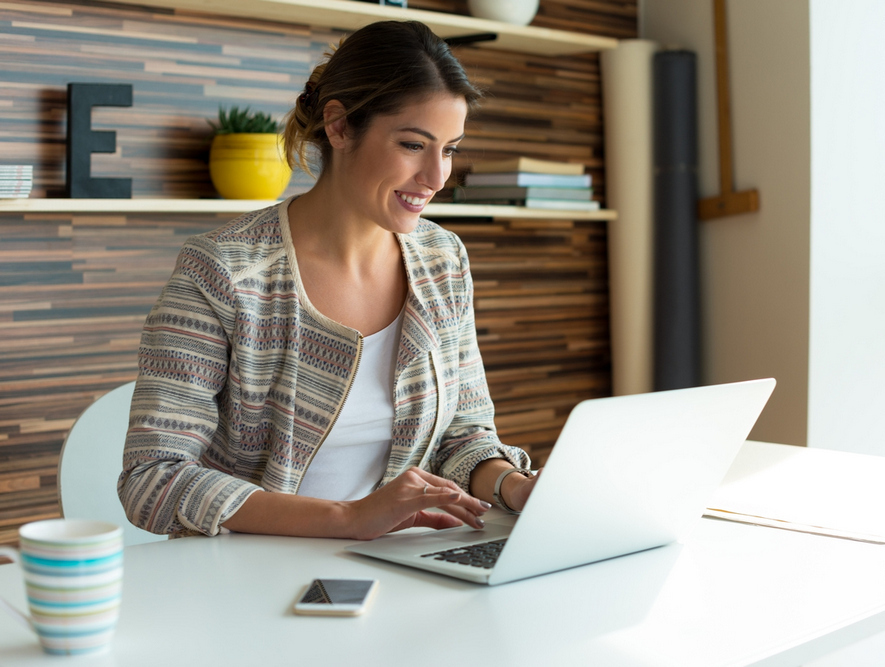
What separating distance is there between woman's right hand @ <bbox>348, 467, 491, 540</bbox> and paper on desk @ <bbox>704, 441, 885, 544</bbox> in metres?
0.36

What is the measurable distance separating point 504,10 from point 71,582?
2.36 metres

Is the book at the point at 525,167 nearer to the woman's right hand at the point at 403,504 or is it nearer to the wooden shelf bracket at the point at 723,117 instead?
the wooden shelf bracket at the point at 723,117

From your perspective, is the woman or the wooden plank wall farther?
the wooden plank wall

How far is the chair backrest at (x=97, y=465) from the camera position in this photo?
1573 mm

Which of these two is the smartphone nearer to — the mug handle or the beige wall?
the mug handle

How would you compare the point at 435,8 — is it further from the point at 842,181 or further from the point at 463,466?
the point at 463,466

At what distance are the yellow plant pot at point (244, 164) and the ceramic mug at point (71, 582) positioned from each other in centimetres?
162

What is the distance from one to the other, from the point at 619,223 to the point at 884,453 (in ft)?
3.52

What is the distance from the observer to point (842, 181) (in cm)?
277

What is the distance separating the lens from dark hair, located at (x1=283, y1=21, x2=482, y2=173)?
149 centimetres

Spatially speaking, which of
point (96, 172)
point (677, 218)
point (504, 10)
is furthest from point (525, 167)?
point (96, 172)

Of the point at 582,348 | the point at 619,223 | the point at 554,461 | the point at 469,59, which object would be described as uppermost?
the point at 469,59

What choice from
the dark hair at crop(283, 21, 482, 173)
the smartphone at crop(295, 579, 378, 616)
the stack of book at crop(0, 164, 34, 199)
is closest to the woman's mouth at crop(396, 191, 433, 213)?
the dark hair at crop(283, 21, 482, 173)

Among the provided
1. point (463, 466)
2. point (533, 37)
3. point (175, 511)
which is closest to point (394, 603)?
point (175, 511)
